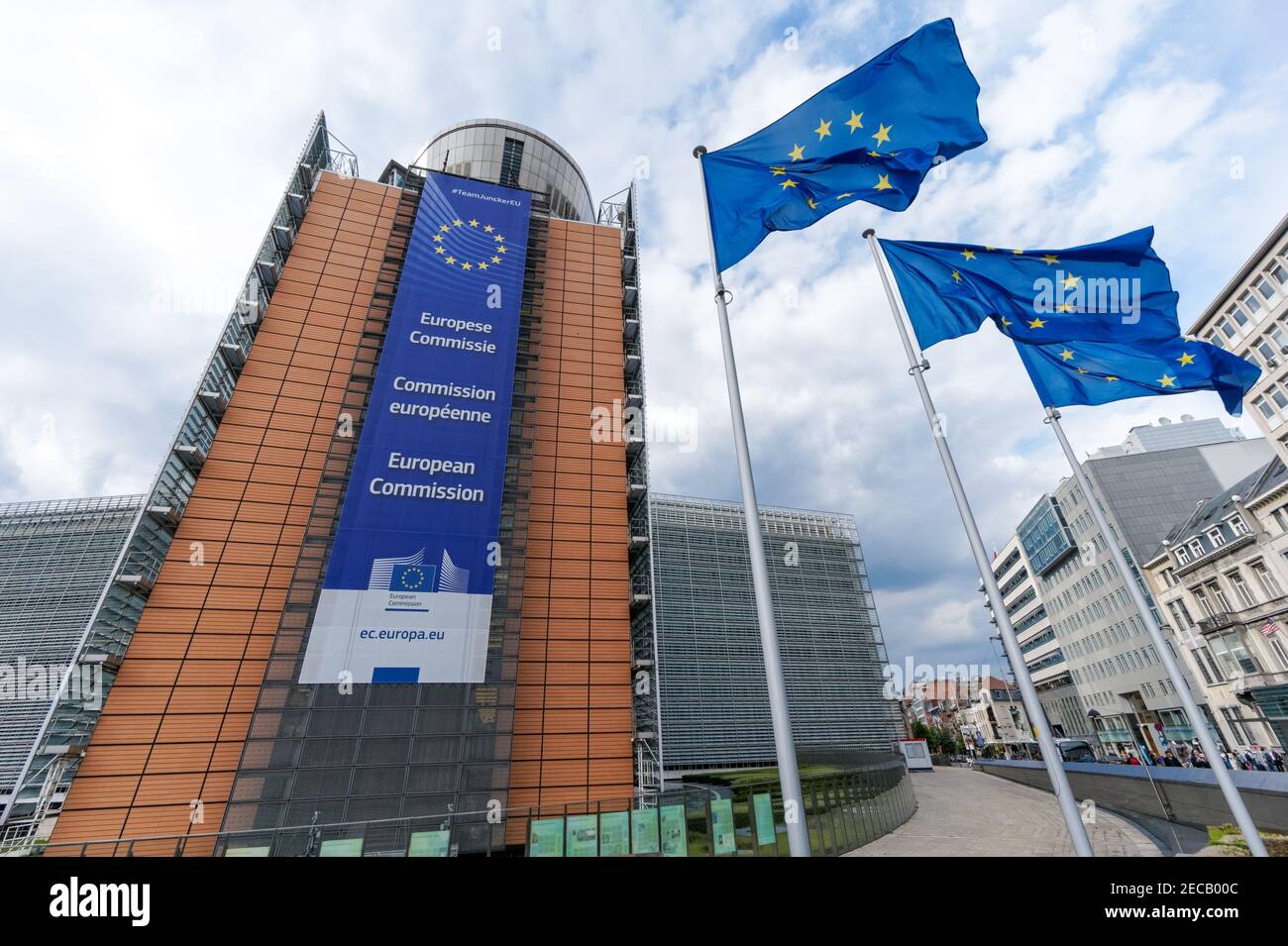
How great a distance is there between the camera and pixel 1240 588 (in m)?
41.5

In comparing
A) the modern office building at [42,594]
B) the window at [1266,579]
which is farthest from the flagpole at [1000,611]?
the modern office building at [42,594]

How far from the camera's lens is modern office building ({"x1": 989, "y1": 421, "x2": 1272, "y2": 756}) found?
54.8 m

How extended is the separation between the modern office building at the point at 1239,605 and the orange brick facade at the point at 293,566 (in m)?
44.7

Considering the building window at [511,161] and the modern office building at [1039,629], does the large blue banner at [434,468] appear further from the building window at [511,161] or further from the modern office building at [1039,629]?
the modern office building at [1039,629]

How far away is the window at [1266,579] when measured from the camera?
38.2 meters

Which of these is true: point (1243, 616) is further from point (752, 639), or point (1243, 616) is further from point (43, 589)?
point (43, 589)

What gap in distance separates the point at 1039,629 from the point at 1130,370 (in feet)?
287

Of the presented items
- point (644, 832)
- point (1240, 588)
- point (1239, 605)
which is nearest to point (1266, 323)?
point (1240, 588)

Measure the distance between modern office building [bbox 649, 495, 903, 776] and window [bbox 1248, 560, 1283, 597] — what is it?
28578 millimetres

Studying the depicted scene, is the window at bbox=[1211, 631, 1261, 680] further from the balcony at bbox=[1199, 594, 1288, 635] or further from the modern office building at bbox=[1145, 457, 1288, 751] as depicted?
the balcony at bbox=[1199, 594, 1288, 635]
